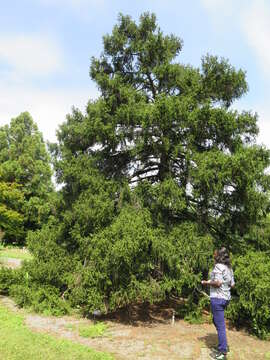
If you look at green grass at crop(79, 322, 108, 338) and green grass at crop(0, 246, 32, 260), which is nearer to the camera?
green grass at crop(79, 322, 108, 338)

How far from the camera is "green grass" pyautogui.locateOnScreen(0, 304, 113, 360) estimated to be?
14.4 ft

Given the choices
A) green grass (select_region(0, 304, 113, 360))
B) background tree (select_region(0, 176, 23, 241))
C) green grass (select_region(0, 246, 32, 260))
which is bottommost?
green grass (select_region(0, 304, 113, 360))

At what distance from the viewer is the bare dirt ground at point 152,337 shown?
4844 mm

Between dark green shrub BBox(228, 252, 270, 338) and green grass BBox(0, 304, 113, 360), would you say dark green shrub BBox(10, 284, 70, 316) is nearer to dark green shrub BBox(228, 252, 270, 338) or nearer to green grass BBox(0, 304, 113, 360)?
green grass BBox(0, 304, 113, 360)

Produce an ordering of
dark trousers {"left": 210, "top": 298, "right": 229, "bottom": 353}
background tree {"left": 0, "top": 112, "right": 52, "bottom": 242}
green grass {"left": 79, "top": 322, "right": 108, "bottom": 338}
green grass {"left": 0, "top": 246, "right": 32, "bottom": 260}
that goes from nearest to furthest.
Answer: dark trousers {"left": 210, "top": 298, "right": 229, "bottom": 353}
green grass {"left": 79, "top": 322, "right": 108, "bottom": 338}
green grass {"left": 0, "top": 246, "right": 32, "bottom": 260}
background tree {"left": 0, "top": 112, "right": 52, "bottom": 242}

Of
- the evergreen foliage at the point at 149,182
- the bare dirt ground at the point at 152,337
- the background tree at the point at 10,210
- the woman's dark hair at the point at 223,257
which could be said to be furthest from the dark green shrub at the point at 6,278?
the background tree at the point at 10,210

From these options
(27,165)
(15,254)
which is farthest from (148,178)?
(27,165)

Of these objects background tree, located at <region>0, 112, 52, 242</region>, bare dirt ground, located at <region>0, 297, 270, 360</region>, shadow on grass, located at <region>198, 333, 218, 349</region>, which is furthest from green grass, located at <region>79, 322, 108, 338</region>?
background tree, located at <region>0, 112, 52, 242</region>

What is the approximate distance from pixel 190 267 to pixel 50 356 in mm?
3781

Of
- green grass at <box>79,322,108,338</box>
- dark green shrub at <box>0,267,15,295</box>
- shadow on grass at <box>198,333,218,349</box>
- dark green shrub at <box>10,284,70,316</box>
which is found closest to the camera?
shadow on grass at <box>198,333,218,349</box>

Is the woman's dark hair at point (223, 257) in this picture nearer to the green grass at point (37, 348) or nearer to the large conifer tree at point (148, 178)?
the large conifer tree at point (148, 178)

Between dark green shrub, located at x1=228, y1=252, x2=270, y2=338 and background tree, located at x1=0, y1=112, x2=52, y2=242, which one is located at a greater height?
background tree, located at x1=0, y1=112, x2=52, y2=242

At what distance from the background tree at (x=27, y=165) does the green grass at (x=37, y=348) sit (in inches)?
734

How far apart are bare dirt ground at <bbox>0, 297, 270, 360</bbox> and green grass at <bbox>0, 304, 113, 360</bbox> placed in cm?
31
